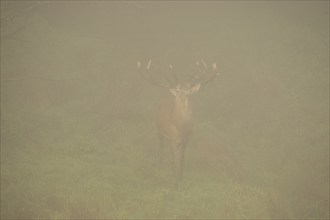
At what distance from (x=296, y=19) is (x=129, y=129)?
38.0 ft

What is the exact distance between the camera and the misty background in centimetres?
1149

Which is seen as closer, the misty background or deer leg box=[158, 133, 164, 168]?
the misty background

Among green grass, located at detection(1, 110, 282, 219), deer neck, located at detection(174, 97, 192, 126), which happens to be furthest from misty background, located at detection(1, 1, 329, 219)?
deer neck, located at detection(174, 97, 192, 126)

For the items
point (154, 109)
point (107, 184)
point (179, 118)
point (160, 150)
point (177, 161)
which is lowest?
point (107, 184)

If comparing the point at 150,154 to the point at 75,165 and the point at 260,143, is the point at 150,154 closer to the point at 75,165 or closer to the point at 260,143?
the point at 75,165

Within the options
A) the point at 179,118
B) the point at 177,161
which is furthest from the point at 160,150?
the point at 179,118

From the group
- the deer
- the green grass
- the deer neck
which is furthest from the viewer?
the deer neck

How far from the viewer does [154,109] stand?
59.3ft

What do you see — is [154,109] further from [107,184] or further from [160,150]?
[107,184]

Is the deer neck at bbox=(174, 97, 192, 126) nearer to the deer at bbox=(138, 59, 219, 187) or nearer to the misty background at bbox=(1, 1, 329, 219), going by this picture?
the deer at bbox=(138, 59, 219, 187)

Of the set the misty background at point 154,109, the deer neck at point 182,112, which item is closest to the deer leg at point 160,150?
the misty background at point 154,109

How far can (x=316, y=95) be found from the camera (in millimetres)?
18078

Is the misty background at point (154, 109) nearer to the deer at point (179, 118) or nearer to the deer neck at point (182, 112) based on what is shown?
the deer at point (179, 118)

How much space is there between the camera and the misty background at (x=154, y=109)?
37.7ft
